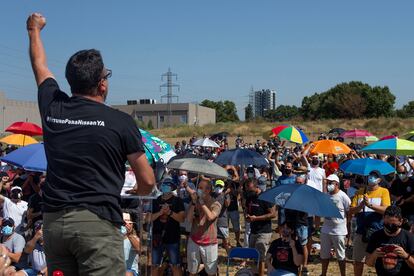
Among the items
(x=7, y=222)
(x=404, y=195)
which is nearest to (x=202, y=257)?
(x=7, y=222)

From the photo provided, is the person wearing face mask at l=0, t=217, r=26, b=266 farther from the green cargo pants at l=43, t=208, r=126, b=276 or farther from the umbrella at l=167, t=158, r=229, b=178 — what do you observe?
the green cargo pants at l=43, t=208, r=126, b=276

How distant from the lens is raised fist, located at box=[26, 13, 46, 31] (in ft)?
8.52

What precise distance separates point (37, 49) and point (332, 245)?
730cm

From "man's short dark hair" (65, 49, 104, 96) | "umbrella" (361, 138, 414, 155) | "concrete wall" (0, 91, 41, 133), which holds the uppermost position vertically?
"concrete wall" (0, 91, 41, 133)

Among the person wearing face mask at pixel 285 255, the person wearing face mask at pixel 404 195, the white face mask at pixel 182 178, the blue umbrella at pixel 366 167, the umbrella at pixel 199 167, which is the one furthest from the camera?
the white face mask at pixel 182 178

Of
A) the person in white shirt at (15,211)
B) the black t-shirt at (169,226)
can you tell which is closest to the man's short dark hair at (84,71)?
the black t-shirt at (169,226)

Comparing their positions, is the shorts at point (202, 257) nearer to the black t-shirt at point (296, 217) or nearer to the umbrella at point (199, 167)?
the umbrella at point (199, 167)

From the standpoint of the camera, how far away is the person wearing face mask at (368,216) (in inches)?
318

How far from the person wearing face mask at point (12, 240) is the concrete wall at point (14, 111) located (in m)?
50.6

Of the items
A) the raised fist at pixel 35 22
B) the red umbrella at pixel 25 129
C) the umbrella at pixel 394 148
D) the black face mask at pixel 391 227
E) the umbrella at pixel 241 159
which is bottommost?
the black face mask at pixel 391 227

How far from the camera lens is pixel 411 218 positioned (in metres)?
8.50

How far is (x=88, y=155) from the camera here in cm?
219

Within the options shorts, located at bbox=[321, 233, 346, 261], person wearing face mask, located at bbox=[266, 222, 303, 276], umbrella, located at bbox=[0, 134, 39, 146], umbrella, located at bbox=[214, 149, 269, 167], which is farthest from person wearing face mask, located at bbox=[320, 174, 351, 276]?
umbrella, located at bbox=[0, 134, 39, 146]

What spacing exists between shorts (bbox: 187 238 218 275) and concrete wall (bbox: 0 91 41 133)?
169 ft
